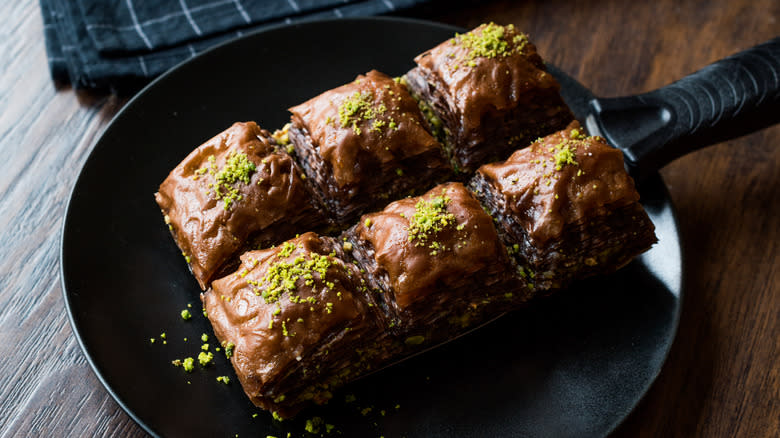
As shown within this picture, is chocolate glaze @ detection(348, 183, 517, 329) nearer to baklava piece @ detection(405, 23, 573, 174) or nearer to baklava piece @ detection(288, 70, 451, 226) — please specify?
baklava piece @ detection(288, 70, 451, 226)

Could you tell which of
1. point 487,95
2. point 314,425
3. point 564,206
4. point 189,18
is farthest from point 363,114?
point 189,18

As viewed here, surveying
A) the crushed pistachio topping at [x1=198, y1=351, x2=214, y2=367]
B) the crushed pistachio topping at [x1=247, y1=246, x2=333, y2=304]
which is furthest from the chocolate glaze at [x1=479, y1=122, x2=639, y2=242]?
the crushed pistachio topping at [x1=198, y1=351, x2=214, y2=367]

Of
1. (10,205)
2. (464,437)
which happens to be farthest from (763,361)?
(10,205)

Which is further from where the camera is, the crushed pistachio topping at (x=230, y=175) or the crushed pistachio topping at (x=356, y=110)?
the crushed pistachio topping at (x=356, y=110)

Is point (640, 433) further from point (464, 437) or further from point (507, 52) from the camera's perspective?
point (507, 52)

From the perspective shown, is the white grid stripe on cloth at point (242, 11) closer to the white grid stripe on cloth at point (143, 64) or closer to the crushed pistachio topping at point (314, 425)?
the white grid stripe on cloth at point (143, 64)

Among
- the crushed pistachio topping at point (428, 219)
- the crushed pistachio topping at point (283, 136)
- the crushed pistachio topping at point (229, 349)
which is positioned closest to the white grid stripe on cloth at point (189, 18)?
the crushed pistachio topping at point (283, 136)
